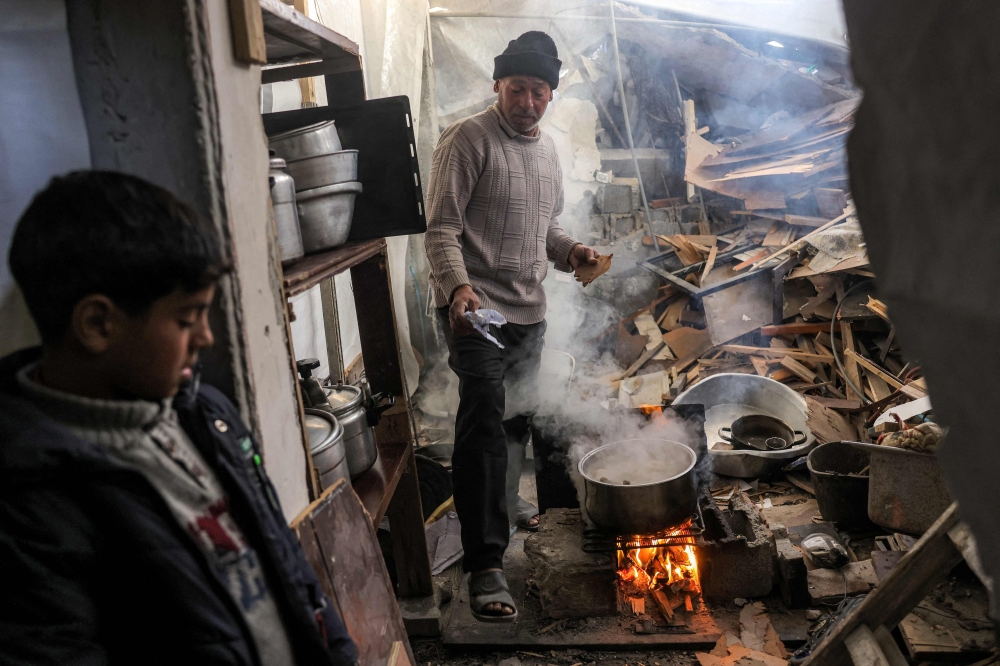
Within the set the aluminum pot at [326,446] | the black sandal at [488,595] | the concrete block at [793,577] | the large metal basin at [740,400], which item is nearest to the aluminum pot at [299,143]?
the aluminum pot at [326,446]

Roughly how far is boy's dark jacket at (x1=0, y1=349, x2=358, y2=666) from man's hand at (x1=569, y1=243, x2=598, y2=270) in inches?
116

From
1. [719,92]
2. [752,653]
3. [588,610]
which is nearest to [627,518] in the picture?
[588,610]

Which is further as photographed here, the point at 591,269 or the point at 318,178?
the point at 591,269

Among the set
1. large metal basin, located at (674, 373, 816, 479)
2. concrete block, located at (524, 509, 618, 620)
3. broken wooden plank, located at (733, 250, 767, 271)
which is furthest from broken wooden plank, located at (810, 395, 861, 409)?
concrete block, located at (524, 509, 618, 620)

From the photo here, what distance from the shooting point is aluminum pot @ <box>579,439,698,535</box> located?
3375mm

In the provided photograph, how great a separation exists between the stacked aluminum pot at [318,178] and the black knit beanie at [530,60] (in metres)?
1.65

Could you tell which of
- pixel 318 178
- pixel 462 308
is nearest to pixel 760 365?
pixel 462 308

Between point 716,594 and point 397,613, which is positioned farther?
point 716,594

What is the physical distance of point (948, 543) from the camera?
8.40ft

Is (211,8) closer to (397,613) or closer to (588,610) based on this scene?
(397,613)

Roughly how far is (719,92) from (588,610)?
8587 mm

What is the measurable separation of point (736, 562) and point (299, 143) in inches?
121

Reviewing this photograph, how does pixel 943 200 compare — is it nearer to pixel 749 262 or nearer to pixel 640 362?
pixel 640 362

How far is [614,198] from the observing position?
900cm
